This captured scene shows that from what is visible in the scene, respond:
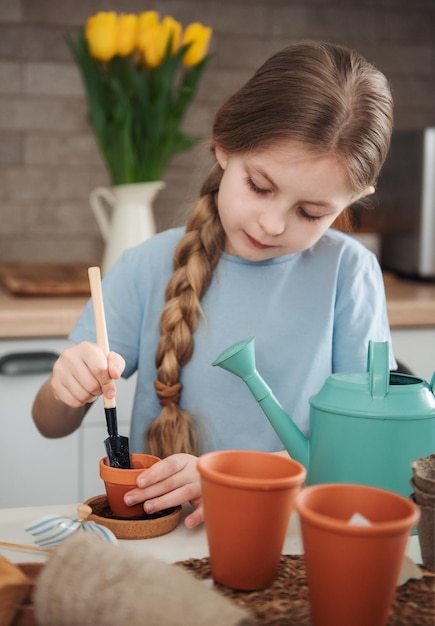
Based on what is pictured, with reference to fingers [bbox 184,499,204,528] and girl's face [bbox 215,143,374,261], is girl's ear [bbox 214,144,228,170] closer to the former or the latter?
girl's face [bbox 215,143,374,261]

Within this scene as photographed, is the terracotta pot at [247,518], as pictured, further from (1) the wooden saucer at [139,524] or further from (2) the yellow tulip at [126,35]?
(2) the yellow tulip at [126,35]

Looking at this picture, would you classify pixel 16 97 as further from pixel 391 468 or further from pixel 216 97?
pixel 391 468

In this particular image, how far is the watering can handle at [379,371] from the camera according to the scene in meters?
0.88

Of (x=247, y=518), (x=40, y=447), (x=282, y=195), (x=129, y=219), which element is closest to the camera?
Result: (x=247, y=518)

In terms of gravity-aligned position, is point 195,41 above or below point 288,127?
above

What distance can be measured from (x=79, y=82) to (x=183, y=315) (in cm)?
135

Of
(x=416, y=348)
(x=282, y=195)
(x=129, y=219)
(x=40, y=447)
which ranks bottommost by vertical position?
(x=40, y=447)

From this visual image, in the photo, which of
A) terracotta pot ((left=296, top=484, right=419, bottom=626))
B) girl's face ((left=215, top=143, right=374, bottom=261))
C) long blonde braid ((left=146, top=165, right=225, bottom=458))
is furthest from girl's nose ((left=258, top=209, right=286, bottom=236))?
terracotta pot ((left=296, top=484, right=419, bottom=626))

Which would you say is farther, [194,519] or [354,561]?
[194,519]

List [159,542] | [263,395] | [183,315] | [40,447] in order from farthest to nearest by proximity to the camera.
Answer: [40,447] → [183,315] → [263,395] → [159,542]

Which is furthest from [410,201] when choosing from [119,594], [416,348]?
[119,594]

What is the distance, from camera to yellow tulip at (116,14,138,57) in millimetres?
2006

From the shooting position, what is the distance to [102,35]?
2.01 meters

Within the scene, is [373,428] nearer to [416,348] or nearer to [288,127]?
[288,127]
